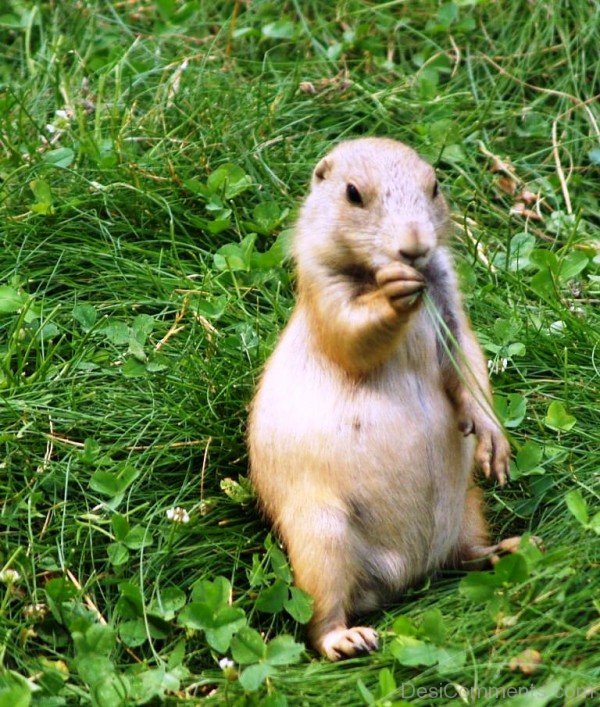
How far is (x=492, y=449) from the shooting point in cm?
518

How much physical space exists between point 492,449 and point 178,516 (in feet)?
4.25

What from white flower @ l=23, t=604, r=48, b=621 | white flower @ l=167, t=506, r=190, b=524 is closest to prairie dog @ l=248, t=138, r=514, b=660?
white flower @ l=167, t=506, r=190, b=524

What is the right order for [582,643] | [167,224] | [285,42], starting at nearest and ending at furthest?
1. [582,643]
2. [167,224]
3. [285,42]

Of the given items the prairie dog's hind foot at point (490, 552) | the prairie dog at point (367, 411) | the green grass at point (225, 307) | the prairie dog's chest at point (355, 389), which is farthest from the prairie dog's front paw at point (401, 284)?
the prairie dog's hind foot at point (490, 552)

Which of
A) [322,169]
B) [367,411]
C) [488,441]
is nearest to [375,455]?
[367,411]

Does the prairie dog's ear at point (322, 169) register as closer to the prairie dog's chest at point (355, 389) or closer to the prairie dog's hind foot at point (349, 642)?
the prairie dog's chest at point (355, 389)

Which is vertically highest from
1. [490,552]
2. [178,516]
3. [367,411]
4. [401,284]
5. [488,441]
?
[401,284]

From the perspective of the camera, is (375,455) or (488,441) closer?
(375,455)

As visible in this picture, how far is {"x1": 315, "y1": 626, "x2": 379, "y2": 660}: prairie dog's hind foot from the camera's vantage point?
15.8 feet

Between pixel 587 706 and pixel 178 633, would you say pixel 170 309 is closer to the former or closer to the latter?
pixel 178 633

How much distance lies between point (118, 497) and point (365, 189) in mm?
1594

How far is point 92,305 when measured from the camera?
20.4ft

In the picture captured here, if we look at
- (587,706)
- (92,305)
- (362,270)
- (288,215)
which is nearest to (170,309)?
(92,305)

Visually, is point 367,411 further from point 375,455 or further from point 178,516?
point 178,516
